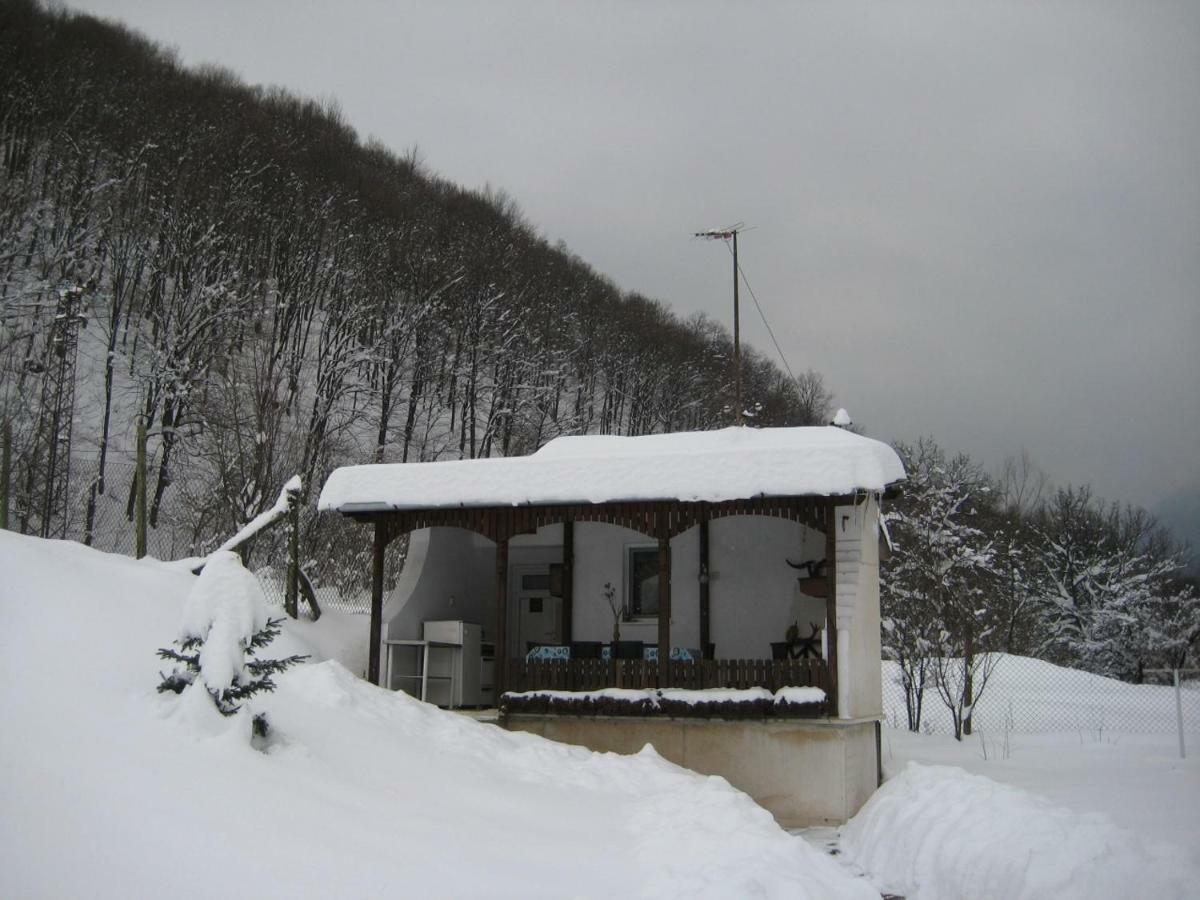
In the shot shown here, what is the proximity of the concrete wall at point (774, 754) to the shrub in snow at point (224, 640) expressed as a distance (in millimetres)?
5274

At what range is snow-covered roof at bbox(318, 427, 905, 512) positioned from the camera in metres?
11.0

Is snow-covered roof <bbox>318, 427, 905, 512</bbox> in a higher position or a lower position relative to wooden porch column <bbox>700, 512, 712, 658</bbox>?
higher

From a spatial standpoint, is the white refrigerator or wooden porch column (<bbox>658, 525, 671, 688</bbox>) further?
the white refrigerator

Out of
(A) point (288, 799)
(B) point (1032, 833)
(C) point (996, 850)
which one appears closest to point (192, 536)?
(A) point (288, 799)

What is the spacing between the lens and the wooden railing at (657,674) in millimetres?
11391

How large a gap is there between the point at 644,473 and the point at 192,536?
11.2 metres

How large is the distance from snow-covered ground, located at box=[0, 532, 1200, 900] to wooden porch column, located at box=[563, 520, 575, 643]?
3674 millimetres

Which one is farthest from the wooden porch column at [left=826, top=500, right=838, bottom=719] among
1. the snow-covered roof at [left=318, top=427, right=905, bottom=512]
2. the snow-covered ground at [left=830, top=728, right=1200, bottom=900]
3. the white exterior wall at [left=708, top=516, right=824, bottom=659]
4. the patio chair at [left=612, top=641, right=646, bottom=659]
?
the patio chair at [left=612, top=641, right=646, bottom=659]

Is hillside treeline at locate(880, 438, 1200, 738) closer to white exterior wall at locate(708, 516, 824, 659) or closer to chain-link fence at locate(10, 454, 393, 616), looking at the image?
white exterior wall at locate(708, 516, 824, 659)

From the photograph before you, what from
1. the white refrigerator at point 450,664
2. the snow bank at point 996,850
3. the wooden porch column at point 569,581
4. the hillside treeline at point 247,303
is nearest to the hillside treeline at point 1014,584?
the wooden porch column at point 569,581

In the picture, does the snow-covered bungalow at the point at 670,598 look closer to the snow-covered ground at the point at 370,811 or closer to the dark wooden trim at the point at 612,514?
the dark wooden trim at the point at 612,514

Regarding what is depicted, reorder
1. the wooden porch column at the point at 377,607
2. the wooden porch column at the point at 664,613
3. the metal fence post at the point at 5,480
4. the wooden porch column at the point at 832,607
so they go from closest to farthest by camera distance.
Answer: the wooden porch column at the point at 832,607 → the metal fence post at the point at 5,480 → the wooden porch column at the point at 664,613 → the wooden porch column at the point at 377,607

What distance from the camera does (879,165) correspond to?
1681cm

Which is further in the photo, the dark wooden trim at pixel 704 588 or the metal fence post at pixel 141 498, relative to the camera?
the dark wooden trim at pixel 704 588
